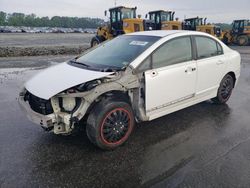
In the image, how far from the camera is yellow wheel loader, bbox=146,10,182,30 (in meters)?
20.1

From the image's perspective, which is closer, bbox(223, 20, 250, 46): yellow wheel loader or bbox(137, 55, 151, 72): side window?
bbox(137, 55, 151, 72): side window

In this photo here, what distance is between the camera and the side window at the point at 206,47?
448 centimetres

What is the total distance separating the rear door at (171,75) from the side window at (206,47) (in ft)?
0.82

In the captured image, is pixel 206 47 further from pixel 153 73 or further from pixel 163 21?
pixel 163 21

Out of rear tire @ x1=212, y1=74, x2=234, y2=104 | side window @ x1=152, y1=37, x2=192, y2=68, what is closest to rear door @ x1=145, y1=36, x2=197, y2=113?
side window @ x1=152, y1=37, x2=192, y2=68

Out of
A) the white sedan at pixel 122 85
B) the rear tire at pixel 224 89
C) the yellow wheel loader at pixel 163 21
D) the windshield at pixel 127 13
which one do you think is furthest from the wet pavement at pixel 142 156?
the yellow wheel loader at pixel 163 21

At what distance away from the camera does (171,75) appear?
3.85m

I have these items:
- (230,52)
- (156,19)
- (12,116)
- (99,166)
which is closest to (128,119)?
(99,166)

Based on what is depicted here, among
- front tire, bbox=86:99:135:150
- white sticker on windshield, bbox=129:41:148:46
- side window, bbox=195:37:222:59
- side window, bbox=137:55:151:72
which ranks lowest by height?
front tire, bbox=86:99:135:150

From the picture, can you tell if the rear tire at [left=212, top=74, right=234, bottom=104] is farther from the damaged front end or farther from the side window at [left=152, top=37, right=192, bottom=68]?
the damaged front end

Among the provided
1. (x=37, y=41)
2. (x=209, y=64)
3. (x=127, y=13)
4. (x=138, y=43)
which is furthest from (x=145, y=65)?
(x=37, y=41)

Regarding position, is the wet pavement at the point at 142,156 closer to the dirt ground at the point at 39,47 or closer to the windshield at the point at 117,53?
the windshield at the point at 117,53

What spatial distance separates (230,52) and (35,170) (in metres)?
4.51

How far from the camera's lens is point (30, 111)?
131 inches
